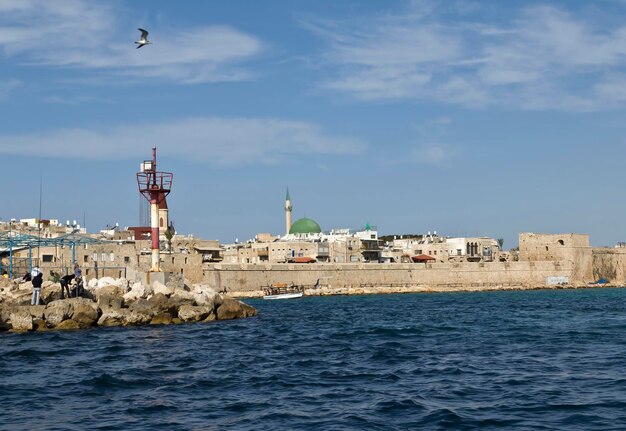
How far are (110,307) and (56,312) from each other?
232 centimetres

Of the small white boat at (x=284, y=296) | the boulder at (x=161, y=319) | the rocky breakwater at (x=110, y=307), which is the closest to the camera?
the rocky breakwater at (x=110, y=307)

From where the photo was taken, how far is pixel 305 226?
9781cm

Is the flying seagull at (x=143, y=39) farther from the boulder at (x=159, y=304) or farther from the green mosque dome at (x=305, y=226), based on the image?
the green mosque dome at (x=305, y=226)

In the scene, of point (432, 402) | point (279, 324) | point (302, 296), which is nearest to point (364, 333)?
point (279, 324)

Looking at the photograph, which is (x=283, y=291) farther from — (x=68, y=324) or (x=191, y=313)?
(x=68, y=324)

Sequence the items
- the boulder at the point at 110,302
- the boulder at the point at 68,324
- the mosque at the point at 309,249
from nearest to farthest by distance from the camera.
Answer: the boulder at the point at 68,324
the boulder at the point at 110,302
the mosque at the point at 309,249

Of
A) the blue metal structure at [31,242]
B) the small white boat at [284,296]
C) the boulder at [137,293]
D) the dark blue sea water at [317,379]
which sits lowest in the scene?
the dark blue sea water at [317,379]

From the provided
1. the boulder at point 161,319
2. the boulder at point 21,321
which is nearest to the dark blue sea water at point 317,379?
the boulder at point 21,321

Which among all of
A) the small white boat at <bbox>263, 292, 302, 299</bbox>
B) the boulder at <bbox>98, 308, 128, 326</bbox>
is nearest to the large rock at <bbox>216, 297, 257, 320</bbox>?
the boulder at <bbox>98, 308, 128, 326</bbox>

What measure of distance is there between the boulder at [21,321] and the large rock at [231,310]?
332 inches

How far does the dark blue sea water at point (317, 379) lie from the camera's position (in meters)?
13.1

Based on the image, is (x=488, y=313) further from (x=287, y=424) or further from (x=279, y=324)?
(x=287, y=424)

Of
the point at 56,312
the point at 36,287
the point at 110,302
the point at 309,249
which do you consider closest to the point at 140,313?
the point at 110,302

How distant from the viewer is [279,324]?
3275 cm
